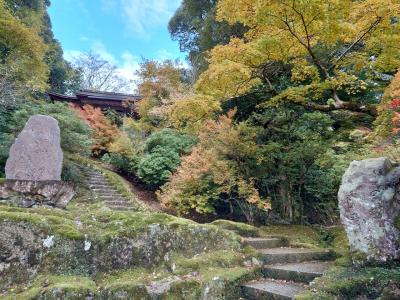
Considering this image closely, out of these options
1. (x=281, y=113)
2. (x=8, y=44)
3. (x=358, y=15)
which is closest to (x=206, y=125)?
(x=281, y=113)

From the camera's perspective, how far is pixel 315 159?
27.6ft

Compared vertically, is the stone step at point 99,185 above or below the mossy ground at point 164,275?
above

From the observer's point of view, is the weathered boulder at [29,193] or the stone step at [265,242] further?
the weathered boulder at [29,193]

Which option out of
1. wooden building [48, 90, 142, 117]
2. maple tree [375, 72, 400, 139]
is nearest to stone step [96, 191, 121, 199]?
maple tree [375, 72, 400, 139]

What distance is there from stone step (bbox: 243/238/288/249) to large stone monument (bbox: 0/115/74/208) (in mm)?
4229

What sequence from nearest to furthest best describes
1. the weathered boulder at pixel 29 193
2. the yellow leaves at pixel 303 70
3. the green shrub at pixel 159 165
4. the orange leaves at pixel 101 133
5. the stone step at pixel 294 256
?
the stone step at pixel 294 256 < the weathered boulder at pixel 29 193 < the yellow leaves at pixel 303 70 < the green shrub at pixel 159 165 < the orange leaves at pixel 101 133

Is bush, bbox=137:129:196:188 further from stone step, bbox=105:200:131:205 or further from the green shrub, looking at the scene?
stone step, bbox=105:200:131:205

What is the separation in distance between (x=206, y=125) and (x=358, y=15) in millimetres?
4475

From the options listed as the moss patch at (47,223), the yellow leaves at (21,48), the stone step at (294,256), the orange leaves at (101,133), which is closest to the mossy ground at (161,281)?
the stone step at (294,256)

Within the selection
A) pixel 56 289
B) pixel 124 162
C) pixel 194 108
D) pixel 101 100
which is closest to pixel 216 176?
pixel 194 108

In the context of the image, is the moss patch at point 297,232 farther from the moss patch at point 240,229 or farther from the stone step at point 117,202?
the stone step at point 117,202

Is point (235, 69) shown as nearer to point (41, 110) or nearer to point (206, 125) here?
point (206, 125)

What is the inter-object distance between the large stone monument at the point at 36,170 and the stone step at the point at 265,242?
4.23 metres

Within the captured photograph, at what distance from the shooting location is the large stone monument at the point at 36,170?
260 inches
